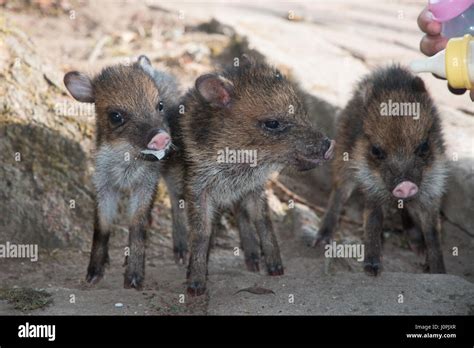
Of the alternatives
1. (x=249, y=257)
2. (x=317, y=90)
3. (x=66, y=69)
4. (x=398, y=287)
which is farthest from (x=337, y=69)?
(x=398, y=287)

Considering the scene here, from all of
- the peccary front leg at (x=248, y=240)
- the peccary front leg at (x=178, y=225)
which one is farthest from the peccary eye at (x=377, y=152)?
the peccary front leg at (x=178, y=225)

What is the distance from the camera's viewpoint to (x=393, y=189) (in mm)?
6031

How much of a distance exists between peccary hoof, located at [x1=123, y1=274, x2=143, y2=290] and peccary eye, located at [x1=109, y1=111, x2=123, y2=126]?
1117 mm

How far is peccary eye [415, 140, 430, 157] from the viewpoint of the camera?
6.18 meters

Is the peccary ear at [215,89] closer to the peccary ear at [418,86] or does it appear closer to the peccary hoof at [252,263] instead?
the peccary hoof at [252,263]

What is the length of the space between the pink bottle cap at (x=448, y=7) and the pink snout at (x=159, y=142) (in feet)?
6.76

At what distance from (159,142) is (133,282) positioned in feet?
3.52

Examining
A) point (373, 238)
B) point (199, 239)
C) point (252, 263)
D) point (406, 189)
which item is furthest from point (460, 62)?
point (252, 263)

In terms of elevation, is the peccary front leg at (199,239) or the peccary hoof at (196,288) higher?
the peccary front leg at (199,239)

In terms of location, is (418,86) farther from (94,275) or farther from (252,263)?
(94,275)

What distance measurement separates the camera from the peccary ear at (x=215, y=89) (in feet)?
18.6

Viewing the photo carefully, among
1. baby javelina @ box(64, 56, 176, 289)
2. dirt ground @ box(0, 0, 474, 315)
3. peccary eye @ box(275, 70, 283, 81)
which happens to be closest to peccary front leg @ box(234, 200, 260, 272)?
dirt ground @ box(0, 0, 474, 315)

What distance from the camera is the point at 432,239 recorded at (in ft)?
21.2

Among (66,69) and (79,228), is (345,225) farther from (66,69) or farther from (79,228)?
(66,69)
